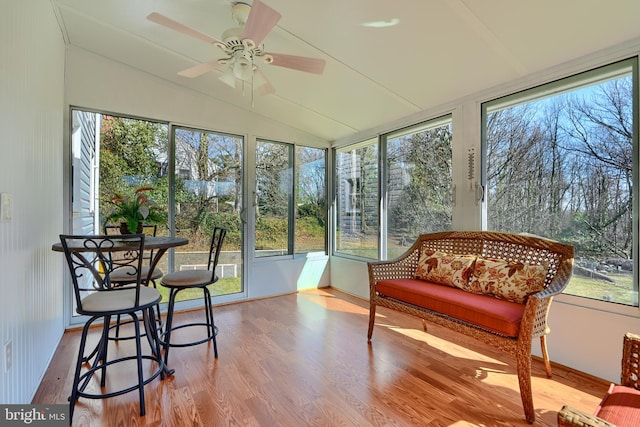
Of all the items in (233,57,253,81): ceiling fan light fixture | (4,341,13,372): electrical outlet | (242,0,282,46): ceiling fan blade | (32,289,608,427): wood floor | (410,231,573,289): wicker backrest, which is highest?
(242,0,282,46): ceiling fan blade

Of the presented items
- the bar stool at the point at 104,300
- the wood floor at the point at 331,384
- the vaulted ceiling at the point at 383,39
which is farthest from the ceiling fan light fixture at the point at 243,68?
the wood floor at the point at 331,384

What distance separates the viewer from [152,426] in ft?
5.36

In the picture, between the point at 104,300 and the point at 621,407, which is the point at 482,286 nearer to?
the point at 621,407

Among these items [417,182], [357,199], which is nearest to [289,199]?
[357,199]

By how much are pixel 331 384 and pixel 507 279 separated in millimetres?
1483

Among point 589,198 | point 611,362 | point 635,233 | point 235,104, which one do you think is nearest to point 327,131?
point 235,104

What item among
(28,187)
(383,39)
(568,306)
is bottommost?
(568,306)

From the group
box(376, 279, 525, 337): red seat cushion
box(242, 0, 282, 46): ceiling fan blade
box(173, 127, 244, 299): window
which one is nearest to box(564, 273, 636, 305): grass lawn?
box(376, 279, 525, 337): red seat cushion

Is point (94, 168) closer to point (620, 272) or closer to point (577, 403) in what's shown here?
point (577, 403)

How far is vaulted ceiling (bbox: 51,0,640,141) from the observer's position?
1.92 metres

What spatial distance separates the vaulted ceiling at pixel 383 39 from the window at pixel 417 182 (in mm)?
341

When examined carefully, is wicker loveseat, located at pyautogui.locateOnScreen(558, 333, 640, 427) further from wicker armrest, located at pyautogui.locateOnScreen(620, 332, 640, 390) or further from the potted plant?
the potted plant

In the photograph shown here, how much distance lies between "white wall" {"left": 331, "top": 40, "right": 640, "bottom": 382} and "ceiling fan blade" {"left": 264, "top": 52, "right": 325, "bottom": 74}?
66.0 inches

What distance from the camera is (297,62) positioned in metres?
2.04
